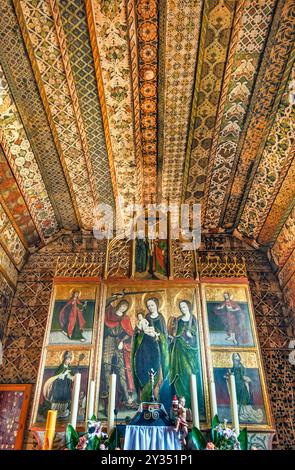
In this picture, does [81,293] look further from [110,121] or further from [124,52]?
[124,52]

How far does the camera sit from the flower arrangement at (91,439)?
4.07 meters

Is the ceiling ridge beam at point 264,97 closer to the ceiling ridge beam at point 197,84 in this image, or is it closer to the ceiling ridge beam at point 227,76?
the ceiling ridge beam at point 227,76

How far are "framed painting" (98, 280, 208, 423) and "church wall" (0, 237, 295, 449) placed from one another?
1.67m

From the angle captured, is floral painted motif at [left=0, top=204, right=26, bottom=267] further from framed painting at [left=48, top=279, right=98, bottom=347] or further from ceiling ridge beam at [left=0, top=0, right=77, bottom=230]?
framed painting at [left=48, top=279, right=98, bottom=347]

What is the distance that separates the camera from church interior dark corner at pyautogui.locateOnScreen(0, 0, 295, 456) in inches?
181

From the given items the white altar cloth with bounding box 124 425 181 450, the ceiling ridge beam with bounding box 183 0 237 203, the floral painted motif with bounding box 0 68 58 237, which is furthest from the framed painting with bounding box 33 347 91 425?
the ceiling ridge beam with bounding box 183 0 237 203

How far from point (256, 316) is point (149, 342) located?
238 centimetres

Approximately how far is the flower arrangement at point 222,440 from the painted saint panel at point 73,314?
2142 millimetres

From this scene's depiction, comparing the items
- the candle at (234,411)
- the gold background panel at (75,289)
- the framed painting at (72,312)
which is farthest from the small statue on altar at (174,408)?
the gold background panel at (75,289)

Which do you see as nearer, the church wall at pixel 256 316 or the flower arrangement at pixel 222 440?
the flower arrangement at pixel 222 440

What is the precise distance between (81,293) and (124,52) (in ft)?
11.8

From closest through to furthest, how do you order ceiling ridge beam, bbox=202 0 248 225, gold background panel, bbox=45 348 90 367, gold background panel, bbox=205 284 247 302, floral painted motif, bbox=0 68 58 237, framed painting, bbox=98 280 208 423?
ceiling ridge beam, bbox=202 0 248 225 < framed painting, bbox=98 280 208 423 < floral painted motif, bbox=0 68 58 237 < gold background panel, bbox=45 348 90 367 < gold background panel, bbox=205 284 247 302

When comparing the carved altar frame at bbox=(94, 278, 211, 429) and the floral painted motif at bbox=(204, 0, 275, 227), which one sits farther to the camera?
the carved altar frame at bbox=(94, 278, 211, 429)

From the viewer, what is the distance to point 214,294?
237 inches
